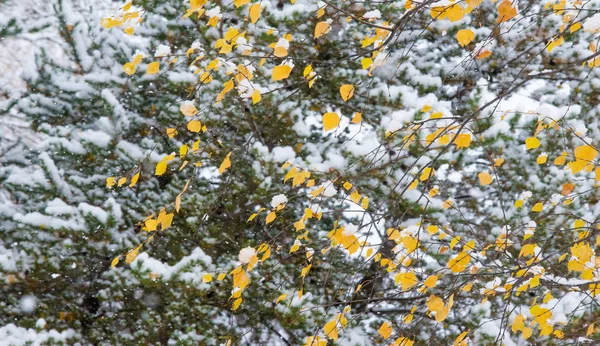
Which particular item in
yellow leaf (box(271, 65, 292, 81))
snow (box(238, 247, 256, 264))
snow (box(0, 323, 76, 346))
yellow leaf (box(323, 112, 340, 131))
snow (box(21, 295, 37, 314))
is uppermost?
snow (box(21, 295, 37, 314))

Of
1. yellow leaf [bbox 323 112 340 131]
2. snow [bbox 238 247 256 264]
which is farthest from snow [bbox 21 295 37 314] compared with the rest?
yellow leaf [bbox 323 112 340 131]

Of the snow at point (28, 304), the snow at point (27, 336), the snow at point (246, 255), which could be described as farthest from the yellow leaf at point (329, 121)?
the snow at point (28, 304)

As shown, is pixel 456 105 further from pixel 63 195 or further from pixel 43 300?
pixel 43 300

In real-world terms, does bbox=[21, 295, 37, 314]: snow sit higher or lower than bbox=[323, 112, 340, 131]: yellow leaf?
higher

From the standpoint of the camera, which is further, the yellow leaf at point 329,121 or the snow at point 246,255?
the snow at point 246,255

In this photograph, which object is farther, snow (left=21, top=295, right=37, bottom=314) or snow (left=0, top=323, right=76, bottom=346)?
snow (left=21, top=295, right=37, bottom=314)

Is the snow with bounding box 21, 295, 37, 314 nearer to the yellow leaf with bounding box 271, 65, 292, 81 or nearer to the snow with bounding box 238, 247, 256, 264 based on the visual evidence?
the snow with bounding box 238, 247, 256, 264

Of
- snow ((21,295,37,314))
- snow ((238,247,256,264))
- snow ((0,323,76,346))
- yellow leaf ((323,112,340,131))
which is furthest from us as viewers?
snow ((21,295,37,314))

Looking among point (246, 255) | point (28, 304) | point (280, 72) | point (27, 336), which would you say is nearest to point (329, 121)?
point (280, 72)

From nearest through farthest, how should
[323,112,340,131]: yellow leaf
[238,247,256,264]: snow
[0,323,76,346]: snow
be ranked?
[323,112,340,131]: yellow leaf → [238,247,256,264]: snow → [0,323,76,346]: snow

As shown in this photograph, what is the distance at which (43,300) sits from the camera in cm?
425

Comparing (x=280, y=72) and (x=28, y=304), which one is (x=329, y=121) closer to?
(x=280, y=72)

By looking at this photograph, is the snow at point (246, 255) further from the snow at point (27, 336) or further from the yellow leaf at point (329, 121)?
the snow at point (27, 336)

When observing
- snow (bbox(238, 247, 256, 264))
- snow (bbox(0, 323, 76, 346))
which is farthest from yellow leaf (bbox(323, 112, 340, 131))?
snow (bbox(0, 323, 76, 346))
